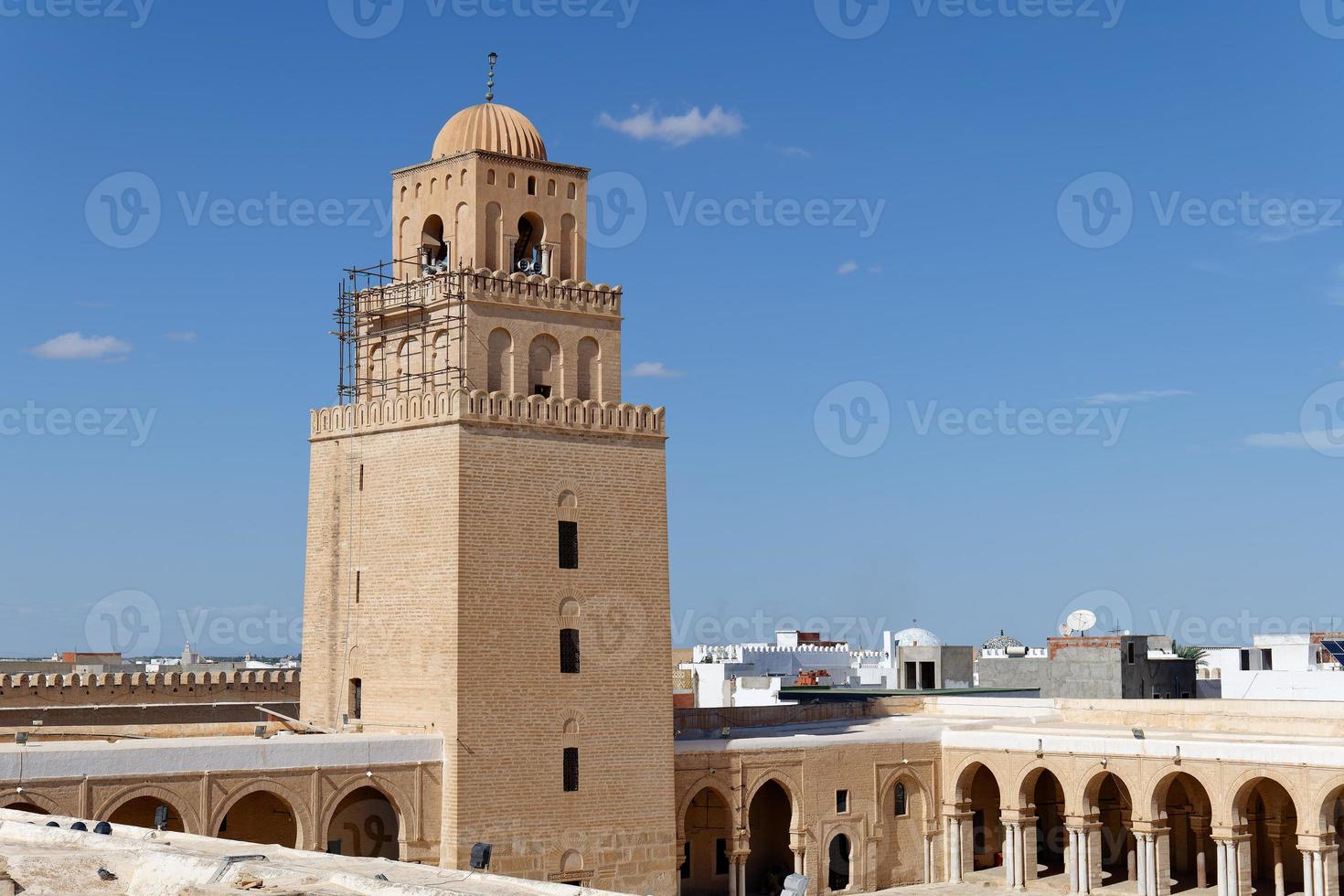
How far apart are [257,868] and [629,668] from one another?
14.8 metres

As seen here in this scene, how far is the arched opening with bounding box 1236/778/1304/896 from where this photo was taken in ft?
126

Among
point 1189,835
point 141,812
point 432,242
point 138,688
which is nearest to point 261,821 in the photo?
point 141,812

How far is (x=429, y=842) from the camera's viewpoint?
30375mm

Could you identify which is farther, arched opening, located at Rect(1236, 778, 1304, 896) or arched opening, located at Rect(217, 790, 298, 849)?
arched opening, located at Rect(1236, 778, 1304, 896)

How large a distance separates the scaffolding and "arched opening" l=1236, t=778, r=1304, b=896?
2057cm

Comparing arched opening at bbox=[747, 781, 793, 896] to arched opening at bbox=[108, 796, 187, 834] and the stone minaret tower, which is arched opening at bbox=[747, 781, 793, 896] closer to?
the stone minaret tower

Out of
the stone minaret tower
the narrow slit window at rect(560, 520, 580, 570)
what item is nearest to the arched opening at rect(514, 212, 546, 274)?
the stone minaret tower

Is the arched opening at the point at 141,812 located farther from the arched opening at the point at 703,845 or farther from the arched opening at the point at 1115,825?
the arched opening at the point at 1115,825

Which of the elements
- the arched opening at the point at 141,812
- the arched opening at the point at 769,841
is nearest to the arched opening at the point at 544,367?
the arched opening at the point at 141,812

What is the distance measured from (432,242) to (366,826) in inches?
458

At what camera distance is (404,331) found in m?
34.0

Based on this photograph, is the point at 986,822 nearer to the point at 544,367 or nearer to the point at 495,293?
the point at 544,367

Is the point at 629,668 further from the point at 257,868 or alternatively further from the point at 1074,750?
the point at 257,868

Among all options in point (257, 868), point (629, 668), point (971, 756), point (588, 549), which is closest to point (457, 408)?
point (588, 549)
